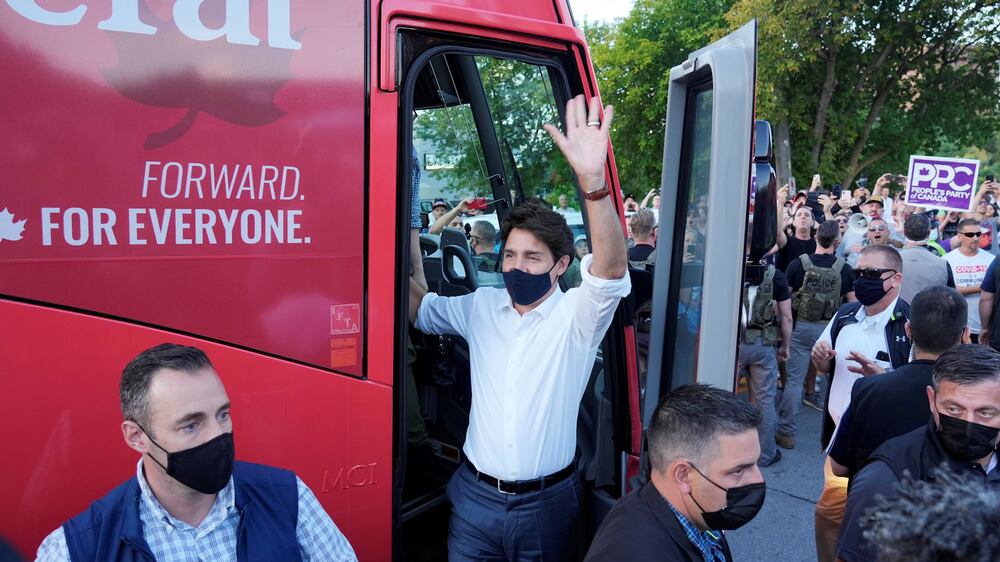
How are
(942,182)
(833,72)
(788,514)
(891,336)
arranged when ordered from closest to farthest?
(891,336), (788,514), (942,182), (833,72)

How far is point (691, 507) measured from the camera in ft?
6.28

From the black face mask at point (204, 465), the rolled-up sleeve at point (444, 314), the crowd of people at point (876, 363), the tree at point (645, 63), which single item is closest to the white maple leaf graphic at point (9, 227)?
the black face mask at point (204, 465)

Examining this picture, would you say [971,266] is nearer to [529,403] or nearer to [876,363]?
[876,363]

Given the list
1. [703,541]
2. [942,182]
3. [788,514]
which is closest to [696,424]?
[703,541]

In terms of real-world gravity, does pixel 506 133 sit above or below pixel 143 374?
above

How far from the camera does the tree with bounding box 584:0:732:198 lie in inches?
869

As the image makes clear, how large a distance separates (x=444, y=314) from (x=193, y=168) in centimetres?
111

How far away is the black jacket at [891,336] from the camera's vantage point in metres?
4.00

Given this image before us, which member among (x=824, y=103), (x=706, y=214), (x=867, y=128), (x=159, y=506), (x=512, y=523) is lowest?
(x=512, y=523)

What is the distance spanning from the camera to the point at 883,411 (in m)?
2.90

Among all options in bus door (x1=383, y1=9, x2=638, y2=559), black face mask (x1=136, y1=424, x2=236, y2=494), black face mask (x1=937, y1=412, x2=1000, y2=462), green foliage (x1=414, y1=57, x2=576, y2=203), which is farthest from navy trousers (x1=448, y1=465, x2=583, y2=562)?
green foliage (x1=414, y1=57, x2=576, y2=203)

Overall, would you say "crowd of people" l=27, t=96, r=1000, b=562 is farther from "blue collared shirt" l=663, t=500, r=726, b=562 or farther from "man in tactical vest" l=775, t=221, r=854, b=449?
"man in tactical vest" l=775, t=221, r=854, b=449

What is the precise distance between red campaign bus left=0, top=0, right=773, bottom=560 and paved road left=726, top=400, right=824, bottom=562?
2.07m

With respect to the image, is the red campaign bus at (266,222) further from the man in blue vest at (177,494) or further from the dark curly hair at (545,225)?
the dark curly hair at (545,225)
